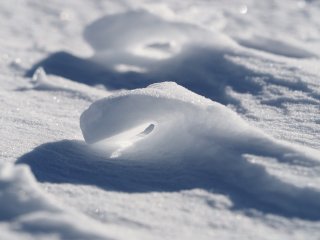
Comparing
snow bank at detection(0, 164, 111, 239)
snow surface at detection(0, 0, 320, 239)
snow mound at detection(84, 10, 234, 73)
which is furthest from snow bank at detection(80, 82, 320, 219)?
snow mound at detection(84, 10, 234, 73)

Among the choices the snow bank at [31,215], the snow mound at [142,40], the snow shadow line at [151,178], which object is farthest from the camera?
the snow mound at [142,40]

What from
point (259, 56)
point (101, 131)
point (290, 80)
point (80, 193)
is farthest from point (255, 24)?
point (80, 193)

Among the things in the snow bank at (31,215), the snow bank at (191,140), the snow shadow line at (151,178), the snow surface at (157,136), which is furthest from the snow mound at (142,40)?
the snow bank at (31,215)

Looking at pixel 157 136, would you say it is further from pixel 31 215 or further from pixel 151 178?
pixel 31 215

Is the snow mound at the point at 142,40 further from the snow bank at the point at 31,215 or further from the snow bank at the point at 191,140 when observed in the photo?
the snow bank at the point at 31,215

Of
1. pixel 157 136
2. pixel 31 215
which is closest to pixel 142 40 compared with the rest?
pixel 157 136

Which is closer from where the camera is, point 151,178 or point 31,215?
point 31,215

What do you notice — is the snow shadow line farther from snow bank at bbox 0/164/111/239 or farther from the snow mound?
the snow mound
